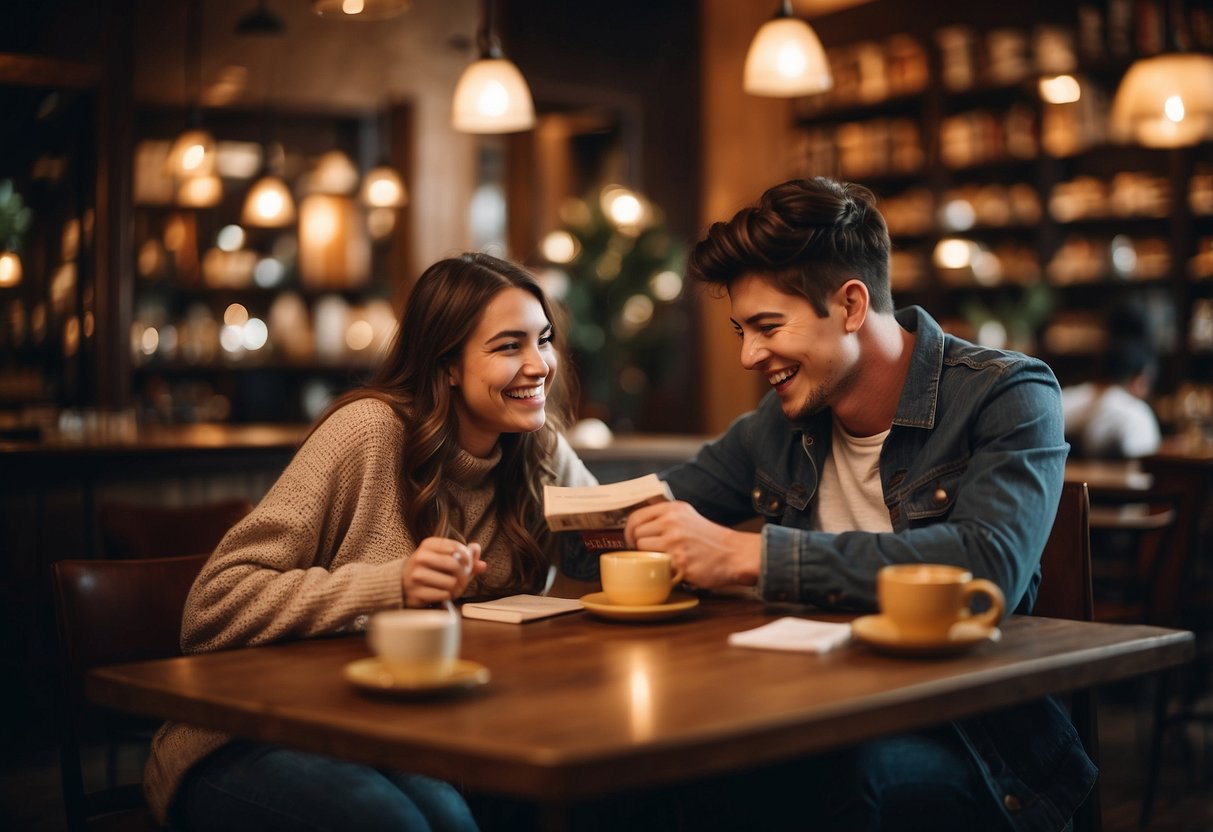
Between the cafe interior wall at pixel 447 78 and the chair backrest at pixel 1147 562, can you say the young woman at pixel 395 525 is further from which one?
the cafe interior wall at pixel 447 78

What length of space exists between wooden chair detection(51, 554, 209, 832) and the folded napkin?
91 centimetres

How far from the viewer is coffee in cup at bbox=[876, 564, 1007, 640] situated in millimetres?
1561

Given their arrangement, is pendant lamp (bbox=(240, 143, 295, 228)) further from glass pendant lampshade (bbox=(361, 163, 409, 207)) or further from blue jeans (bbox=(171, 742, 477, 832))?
blue jeans (bbox=(171, 742, 477, 832))

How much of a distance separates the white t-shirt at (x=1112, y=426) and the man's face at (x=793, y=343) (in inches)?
150

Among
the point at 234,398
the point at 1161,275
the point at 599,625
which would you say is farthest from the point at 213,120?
the point at 599,625

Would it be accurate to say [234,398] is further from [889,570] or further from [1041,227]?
[889,570]

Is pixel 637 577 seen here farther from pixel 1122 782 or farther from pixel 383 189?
pixel 383 189

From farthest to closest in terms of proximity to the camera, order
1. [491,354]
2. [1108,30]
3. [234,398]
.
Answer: [234,398] → [1108,30] → [491,354]

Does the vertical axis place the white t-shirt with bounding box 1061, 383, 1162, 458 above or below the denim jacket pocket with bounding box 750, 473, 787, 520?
below

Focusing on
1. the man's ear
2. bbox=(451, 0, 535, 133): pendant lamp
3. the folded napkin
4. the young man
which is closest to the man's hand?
the young man

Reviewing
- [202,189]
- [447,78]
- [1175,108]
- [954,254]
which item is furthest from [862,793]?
[447,78]

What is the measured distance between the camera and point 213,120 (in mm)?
8469

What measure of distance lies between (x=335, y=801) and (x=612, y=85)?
7.89 m

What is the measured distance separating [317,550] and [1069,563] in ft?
4.06
